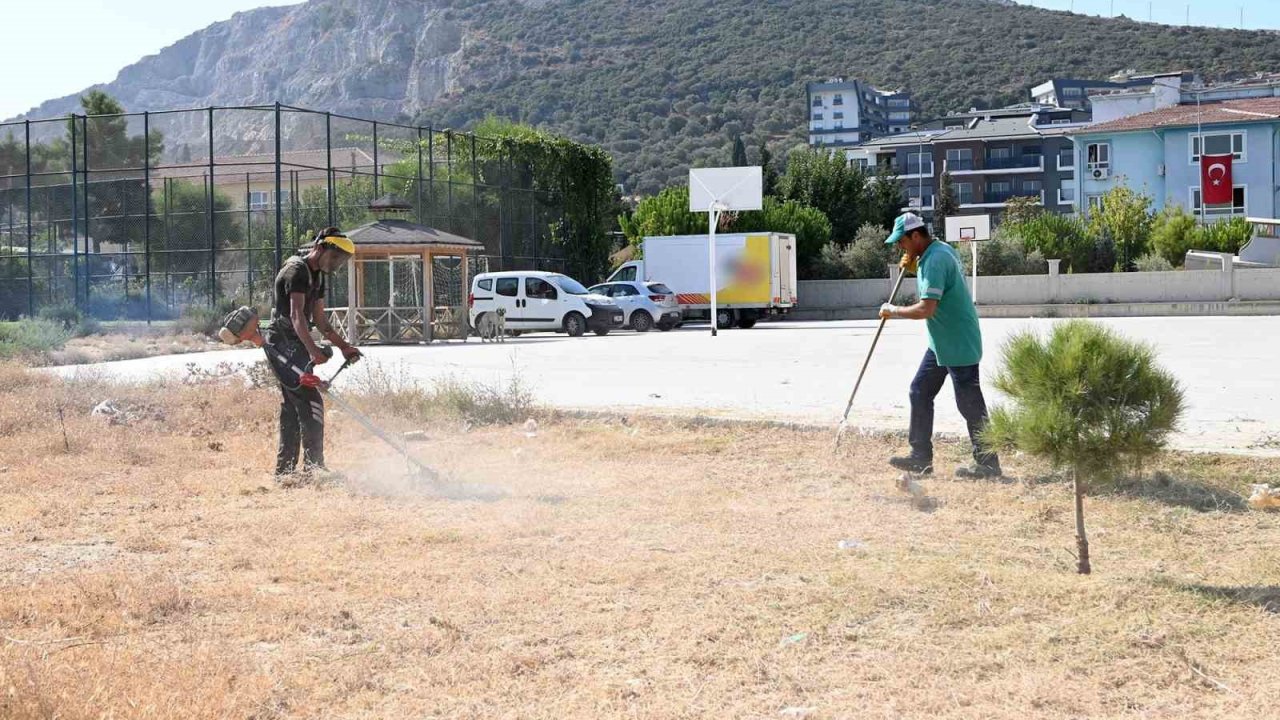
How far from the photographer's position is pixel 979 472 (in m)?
8.33

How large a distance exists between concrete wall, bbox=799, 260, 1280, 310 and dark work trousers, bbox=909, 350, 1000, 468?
31181 millimetres

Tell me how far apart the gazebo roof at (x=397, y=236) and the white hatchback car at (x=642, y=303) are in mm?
5918

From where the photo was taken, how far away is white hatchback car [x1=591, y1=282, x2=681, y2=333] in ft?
114

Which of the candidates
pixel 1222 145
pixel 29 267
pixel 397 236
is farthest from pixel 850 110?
pixel 397 236

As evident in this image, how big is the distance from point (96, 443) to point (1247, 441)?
8.76 m

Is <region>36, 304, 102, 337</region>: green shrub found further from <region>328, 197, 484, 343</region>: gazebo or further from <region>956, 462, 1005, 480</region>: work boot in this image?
<region>956, 462, 1005, 480</region>: work boot

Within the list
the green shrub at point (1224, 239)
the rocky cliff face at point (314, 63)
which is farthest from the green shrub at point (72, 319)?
the rocky cliff face at point (314, 63)

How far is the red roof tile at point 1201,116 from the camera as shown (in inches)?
2496

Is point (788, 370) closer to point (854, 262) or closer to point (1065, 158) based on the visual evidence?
point (854, 262)

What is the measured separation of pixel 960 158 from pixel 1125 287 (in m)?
61.1

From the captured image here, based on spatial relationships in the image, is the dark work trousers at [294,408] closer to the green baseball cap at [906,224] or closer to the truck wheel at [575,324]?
the green baseball cap at [906,224]

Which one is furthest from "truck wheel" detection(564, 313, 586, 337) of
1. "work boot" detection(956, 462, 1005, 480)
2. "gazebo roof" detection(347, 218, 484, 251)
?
"work boot" detection(956, 462, 1005, 480)

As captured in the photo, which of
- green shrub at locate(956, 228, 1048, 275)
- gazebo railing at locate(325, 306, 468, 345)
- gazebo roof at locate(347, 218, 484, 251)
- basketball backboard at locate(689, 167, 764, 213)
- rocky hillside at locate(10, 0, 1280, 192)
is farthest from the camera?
rocky hillside at locate(10, 0, 1280, 192)

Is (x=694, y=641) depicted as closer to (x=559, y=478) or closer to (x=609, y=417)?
(x=559, y=478)
